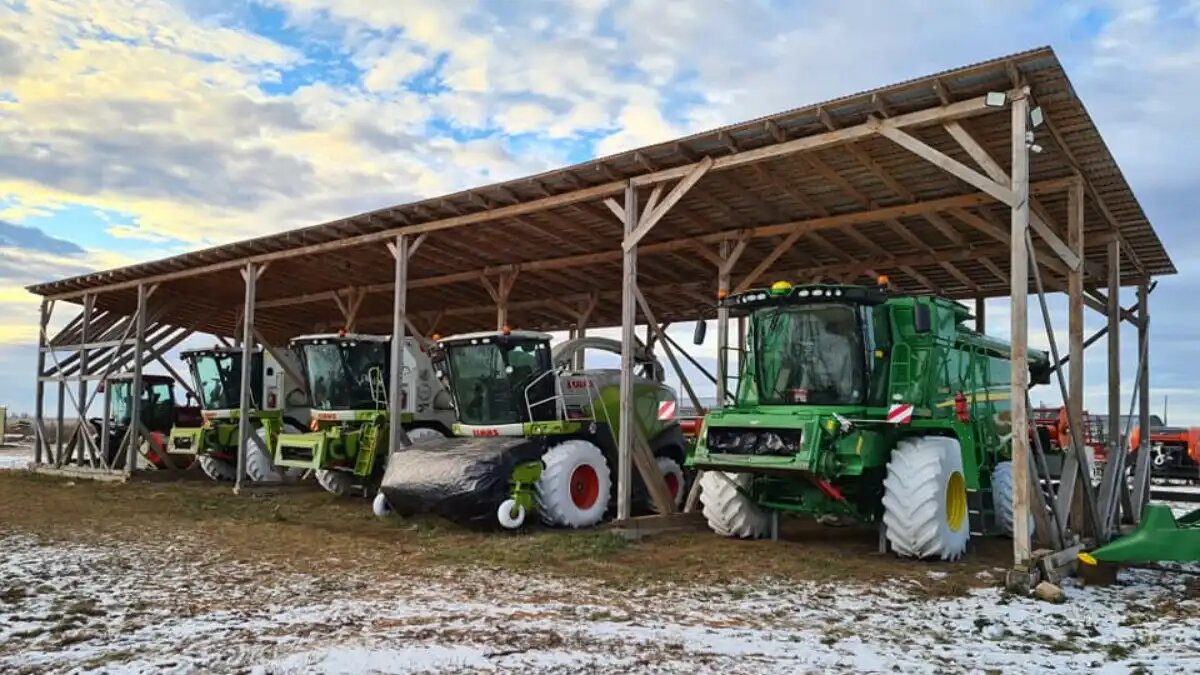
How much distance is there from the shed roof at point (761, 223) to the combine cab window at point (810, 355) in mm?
1694

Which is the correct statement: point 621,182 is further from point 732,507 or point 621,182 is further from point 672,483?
point 672,483

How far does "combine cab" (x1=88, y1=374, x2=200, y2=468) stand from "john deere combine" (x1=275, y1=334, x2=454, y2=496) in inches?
269

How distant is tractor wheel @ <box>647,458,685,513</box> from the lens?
44.5 ft

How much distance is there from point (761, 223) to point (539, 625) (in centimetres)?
785

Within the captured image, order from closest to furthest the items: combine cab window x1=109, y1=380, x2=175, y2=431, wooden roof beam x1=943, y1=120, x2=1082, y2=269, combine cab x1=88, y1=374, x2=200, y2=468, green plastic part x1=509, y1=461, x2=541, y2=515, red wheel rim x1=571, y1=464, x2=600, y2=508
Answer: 1. wooden roof beam x1=943, y1=120, x2=1082, y2=269
2. green plastic part x1=509, y1=461, x2=541, y2=515
3. red wheel rim x1=571, y1=464, x2=600, y2=508
4. combine cab x1=88, y1=374, x2=200, y2=468
5. combine cab window x1=109, y1=380, x2=175, y2=431

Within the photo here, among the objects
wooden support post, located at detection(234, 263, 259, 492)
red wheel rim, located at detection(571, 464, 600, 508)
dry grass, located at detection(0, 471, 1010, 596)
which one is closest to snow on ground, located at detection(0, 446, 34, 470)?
wooden support post, located at detection(234, 263, 259, 492)

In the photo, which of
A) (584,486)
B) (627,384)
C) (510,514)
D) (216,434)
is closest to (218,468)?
(216,434)

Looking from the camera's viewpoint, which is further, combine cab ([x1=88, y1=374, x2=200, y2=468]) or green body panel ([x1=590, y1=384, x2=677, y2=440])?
combine cab ([x1=88, y1=374, x2=200, y2=468])

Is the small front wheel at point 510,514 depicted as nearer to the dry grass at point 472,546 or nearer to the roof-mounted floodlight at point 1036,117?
the dry grass at point 472,546

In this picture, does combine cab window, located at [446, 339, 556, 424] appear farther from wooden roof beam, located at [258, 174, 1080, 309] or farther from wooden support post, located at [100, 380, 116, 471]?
wooden support post, located at [100, 380, 116, 471]

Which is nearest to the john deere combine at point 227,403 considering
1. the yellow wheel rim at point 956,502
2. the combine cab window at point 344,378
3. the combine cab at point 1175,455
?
the combine cab window at point 344,378

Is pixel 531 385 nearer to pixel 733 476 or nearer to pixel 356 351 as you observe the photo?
pixel 733 476

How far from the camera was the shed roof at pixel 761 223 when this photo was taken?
30.4 feet

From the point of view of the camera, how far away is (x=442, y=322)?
22.9 metres
